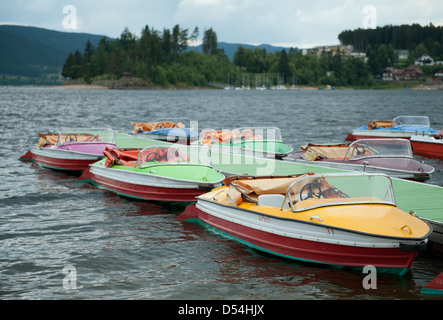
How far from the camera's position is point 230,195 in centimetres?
1228

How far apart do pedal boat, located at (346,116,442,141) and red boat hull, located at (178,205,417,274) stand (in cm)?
2022

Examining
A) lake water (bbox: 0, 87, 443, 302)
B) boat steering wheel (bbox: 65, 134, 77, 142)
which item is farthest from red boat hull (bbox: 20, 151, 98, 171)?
lake water (bbox: 0, 87, 443, 302)

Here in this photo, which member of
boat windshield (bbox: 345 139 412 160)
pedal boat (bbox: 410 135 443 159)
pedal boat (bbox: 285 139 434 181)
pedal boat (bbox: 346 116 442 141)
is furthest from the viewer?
pedal boat (bbox: 346 116 442 141)

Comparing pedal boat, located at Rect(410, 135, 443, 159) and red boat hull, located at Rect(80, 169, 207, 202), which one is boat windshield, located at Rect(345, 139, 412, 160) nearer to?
red boat hull, located at Rect(80, 169, 207, 202)

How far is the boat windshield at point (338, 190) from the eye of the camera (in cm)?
1059

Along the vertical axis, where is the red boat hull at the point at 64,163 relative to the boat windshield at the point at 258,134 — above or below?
below

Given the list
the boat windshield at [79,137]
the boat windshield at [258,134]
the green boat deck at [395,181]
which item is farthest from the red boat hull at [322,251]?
the boat windshield at [258,134]

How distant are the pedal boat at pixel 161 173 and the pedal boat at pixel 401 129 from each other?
17.3 meters

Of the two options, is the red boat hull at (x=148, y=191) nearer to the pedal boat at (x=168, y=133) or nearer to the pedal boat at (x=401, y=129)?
the pedal boat at (x=168, y=133)

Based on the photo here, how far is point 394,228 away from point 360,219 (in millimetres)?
631

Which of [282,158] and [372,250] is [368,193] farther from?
[282,158]

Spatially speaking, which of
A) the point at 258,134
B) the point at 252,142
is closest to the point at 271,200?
the point at 252,142

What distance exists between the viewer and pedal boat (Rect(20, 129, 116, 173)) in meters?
21.4

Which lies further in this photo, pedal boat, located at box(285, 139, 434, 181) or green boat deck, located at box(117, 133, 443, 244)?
pedal boat, located at box(285, 139, 434, 181)
